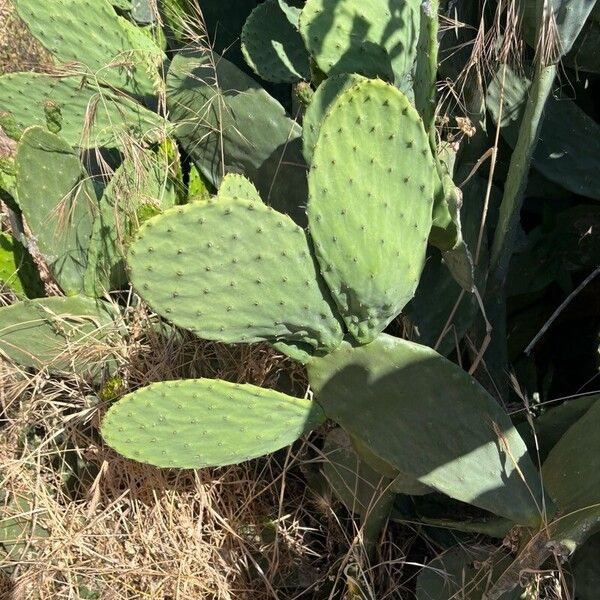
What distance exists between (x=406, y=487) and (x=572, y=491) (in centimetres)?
→ 26

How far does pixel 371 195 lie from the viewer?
105 centimetres

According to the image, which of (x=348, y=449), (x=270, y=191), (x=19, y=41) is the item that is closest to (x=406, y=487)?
(x=348, y=449)

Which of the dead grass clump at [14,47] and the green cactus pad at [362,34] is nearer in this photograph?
the green cactus pad at [362,34]

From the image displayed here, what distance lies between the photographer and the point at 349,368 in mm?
1165

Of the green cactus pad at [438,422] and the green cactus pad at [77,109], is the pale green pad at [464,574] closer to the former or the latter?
the green cactus pad at [438,422]

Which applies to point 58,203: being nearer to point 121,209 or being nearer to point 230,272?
point 121,209

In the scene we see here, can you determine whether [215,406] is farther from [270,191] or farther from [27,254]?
[27,254]

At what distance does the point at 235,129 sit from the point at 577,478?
91cm

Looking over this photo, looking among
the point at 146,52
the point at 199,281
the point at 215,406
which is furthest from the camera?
the point at 146,52

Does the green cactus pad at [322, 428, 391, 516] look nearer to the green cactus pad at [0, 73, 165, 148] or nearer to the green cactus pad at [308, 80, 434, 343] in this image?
the green cactus pad at [308, 80, 434, 343]

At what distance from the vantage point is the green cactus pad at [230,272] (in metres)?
1.00

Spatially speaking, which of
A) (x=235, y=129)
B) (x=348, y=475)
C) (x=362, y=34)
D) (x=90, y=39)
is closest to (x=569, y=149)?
(x=362, y=34)

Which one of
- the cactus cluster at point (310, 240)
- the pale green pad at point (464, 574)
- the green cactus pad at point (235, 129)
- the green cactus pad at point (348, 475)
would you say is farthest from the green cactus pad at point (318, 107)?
the pale green pad at point (464, 574)

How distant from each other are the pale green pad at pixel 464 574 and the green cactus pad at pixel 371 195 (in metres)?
0.50
